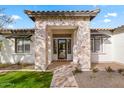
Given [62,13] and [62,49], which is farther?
[62,49]

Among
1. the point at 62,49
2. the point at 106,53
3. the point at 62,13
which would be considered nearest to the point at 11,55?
the point at 62,49

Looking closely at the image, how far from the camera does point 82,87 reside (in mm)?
11305

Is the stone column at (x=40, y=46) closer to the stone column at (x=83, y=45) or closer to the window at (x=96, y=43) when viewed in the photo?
the stone column at (x=83, y=45)

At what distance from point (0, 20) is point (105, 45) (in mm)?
12581

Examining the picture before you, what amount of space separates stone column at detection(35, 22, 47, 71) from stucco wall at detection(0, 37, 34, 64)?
245 inches

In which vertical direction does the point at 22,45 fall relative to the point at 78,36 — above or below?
below

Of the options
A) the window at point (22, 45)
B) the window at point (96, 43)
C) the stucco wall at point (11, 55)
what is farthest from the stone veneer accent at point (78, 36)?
A: the window at point (96, 43)

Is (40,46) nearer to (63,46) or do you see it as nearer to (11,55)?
(11,55)

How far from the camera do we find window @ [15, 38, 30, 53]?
2384cm

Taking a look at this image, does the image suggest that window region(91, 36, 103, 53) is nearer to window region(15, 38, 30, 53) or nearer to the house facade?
the house facade

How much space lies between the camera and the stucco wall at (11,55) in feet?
78.1

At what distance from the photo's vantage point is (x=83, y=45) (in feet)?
58.1

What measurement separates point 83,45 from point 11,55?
996 cm
